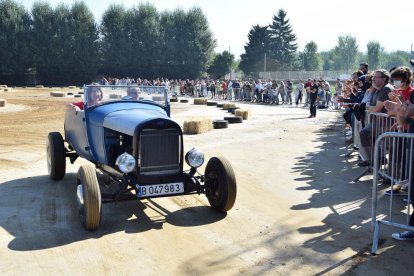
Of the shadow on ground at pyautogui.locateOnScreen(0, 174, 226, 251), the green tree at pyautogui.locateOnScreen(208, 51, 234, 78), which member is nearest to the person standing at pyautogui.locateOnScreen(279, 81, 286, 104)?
the shadow on ground at pyautogui.locateOnScreen(0, 174, 226, 251)

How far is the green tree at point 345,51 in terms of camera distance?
138 meters

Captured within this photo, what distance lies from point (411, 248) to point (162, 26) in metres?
63.7

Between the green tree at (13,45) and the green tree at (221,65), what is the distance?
25216 mm

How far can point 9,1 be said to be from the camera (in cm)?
5831

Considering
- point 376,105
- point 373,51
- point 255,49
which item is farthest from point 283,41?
point 376,105

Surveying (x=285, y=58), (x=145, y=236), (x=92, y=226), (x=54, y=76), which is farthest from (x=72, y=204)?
(x=285, y=58)

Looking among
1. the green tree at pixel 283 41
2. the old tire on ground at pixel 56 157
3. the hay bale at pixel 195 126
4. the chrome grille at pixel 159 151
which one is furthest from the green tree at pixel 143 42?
the chrome grille at pixel 159 151

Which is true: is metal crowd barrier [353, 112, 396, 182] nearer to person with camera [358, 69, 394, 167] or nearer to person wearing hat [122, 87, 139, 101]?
person with camera [358, 69, 394, 167]

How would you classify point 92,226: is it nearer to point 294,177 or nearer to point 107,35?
point 294,177

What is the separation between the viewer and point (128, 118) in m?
6.08

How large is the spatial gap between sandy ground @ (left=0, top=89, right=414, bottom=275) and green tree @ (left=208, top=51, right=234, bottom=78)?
5659cm

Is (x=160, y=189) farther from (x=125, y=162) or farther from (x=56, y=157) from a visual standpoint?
(x=56, y=157)

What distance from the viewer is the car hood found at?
577 centimetres

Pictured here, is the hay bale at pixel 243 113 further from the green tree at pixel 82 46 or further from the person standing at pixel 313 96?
the green tree at pixel 82 46
